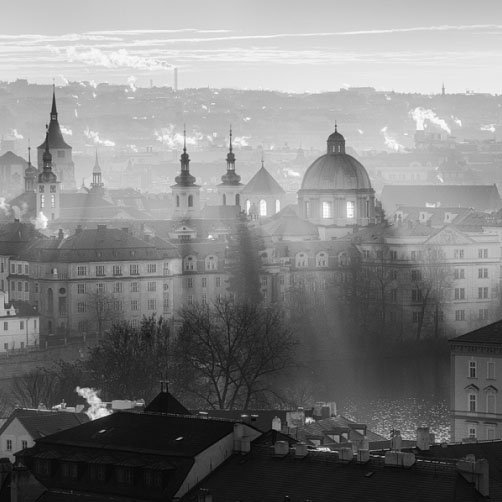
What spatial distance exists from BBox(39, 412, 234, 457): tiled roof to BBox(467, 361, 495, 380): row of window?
19.5m

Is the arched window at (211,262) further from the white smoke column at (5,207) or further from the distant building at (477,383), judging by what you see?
the distant building at (477,383)

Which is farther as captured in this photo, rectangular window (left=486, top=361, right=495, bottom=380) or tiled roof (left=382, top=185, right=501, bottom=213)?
tiled roof (left=382, top=185, right=501, bottom=213)

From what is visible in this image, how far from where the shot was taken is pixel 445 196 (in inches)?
5723

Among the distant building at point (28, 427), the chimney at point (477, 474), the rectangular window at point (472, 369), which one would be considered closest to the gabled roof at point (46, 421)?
the distant building at point (28, 427)

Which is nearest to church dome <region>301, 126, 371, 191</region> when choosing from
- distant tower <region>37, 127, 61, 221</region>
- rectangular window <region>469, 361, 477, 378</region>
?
distant tower <region>37, 127, 61, 221</region>

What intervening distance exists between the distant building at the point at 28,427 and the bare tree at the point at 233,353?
453 inches

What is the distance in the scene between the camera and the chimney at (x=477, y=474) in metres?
37.3

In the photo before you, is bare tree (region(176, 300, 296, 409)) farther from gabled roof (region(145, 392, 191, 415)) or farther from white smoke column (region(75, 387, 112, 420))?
gabled roof (region(145, 392, 191, 415))

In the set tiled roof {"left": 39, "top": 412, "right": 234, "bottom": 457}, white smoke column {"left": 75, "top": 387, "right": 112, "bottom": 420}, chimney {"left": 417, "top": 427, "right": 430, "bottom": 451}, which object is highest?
tiled roof {"left": 39, "top": 412, "right": 234, "bottom": 457}

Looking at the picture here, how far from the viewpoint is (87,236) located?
10169 cm

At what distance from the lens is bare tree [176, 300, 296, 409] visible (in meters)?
67.9

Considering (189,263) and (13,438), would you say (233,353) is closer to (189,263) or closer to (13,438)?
(13,438)

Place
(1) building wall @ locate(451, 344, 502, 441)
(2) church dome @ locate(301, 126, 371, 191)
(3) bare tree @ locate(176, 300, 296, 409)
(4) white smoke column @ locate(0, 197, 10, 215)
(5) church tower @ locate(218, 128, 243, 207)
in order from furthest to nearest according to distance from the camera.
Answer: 1. (5) church tower @ locate(218, 128, 243, 207)
2. (4) white smoke column @ locate(0, 197, 10, 215)
3. (2) church dome @ locate(301, 126, 371, 191)
4. (3) bare tree @ locate(176, 300, 296, 409)
5. (1) building wall @ locate(451, 344, 502, 441)

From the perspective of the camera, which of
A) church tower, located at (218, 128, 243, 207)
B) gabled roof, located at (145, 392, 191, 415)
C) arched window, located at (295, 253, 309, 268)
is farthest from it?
church tower, located at (218, 128, 243, 207)
